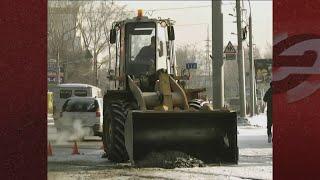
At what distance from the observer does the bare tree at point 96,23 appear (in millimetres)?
69688

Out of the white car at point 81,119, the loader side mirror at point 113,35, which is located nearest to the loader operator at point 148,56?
the loader side mirror at point 113,35

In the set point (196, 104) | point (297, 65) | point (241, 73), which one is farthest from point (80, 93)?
point (297, 65)

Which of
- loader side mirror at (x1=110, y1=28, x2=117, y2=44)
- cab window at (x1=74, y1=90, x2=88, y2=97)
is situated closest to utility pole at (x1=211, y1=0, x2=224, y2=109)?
loader side mirror at (x1=110, y1=28, x2=117, y2=44)

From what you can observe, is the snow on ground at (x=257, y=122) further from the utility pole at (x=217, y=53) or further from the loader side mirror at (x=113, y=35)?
the loader side mirror at (x=113, y=35)

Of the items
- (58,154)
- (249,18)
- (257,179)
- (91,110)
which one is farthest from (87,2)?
(257,179)

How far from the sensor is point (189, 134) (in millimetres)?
12047

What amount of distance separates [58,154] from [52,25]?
49.8 m

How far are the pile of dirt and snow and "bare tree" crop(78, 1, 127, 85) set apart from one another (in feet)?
188

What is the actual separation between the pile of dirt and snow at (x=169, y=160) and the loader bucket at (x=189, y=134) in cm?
10

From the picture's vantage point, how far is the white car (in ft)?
70.5
